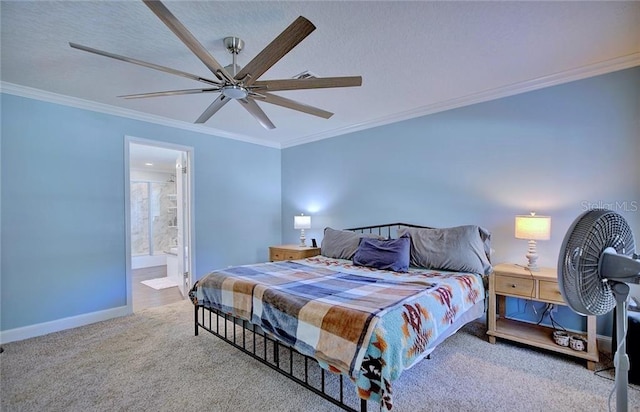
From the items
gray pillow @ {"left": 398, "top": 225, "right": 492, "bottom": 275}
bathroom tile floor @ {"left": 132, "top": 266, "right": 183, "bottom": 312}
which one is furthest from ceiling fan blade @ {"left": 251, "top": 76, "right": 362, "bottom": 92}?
bathroom tile floor @ {"left": 132, "top": 266, "right": 183, "bottom": 312}

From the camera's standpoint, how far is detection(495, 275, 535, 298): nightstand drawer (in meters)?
2.47

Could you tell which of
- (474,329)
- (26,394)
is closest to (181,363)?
(26,394)

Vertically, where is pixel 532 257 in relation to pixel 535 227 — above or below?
below

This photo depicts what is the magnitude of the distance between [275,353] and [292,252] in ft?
7.15

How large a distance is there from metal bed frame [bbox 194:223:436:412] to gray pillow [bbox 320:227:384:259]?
1.95ft

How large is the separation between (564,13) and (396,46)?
1.06m

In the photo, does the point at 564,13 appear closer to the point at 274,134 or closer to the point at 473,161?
the point at 473,161

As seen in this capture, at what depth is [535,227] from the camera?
2559 millimetres

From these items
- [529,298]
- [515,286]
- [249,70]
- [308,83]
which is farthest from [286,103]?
[529,298]

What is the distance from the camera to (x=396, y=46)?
2213 mm

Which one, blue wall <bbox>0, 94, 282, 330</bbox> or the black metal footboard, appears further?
blue wall <bbox>0, 94, 282, 330</bbox>

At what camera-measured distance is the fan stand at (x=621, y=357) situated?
97cm

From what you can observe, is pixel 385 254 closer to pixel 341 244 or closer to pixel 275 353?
pixel 341 244

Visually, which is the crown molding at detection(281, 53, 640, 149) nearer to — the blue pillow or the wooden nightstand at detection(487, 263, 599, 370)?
the blue pillow
